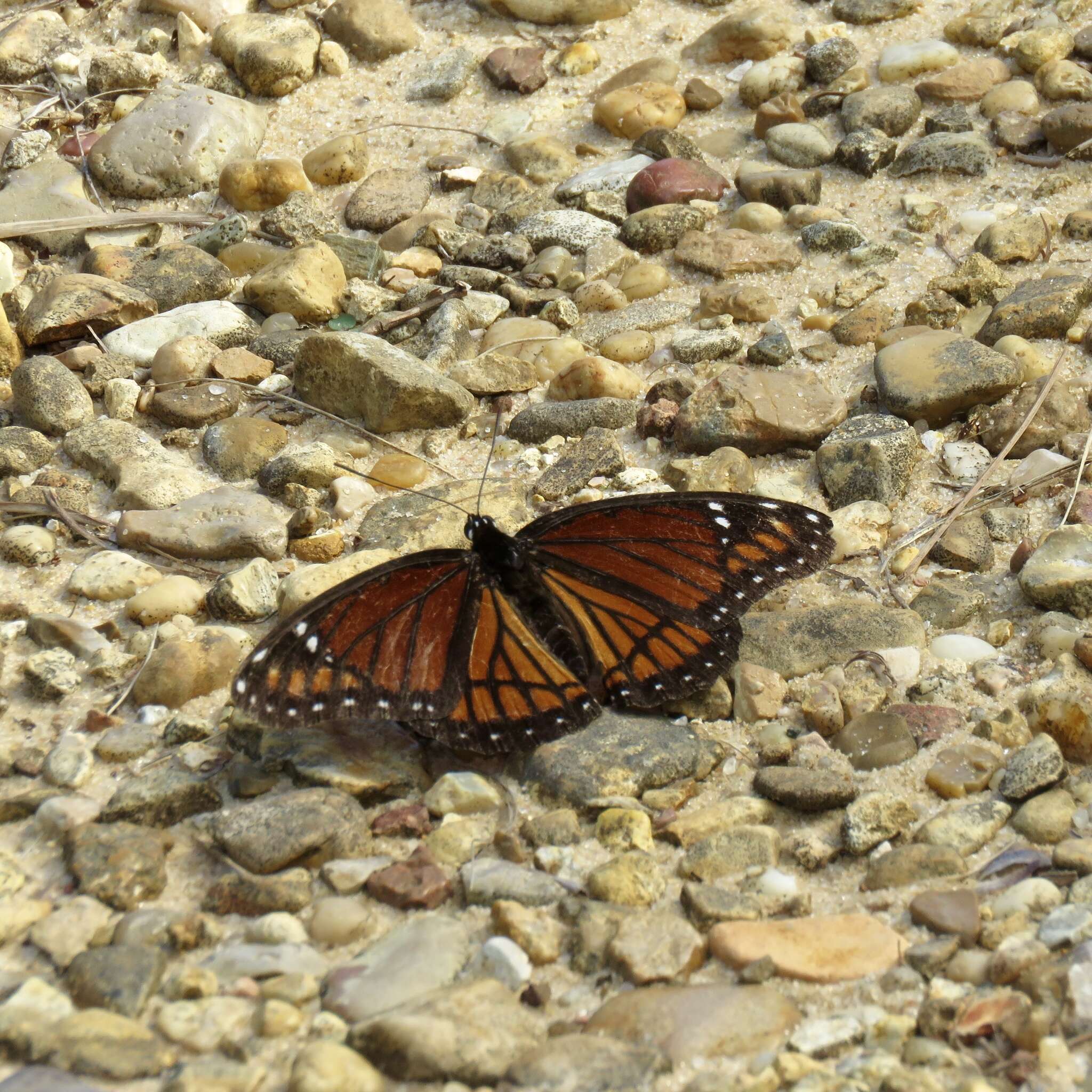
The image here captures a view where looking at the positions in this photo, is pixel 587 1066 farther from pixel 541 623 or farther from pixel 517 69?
pixel 517 69

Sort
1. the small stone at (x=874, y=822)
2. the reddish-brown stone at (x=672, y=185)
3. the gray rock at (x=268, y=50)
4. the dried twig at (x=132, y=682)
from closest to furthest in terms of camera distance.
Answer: the small stone at (x=874, y=822), the dried twig at (x=132, y=682), the reddish-brown stone at (x=672, y=185), the gray rock at (x=268, y=50)

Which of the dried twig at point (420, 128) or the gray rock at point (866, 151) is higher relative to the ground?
the gray rock at point (866, 151)

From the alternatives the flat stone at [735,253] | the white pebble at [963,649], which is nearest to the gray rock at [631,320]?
the flat stone at [735,253]

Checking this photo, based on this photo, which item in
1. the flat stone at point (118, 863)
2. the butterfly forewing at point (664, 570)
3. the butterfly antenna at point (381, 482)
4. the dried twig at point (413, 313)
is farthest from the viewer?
the dried twig at point (413, 313)

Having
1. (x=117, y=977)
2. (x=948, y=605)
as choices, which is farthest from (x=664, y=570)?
(x=117, y=977)

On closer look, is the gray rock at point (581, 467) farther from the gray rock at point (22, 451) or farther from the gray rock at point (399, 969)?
the gray rock at point (399, 969)

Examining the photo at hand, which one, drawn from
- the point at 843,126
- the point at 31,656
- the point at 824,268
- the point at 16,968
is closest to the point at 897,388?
the point at 824,268
